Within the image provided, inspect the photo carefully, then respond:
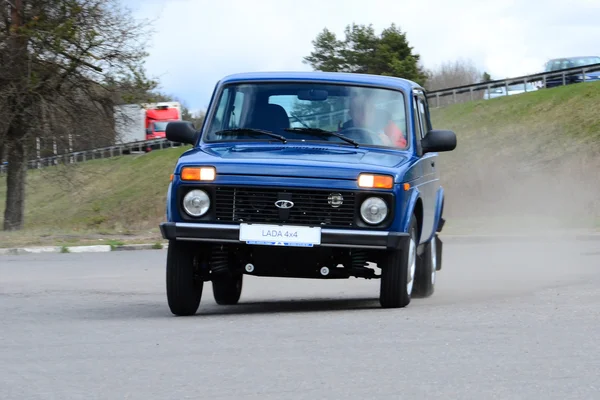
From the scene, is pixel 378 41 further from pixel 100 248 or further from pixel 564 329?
pixel 564 329

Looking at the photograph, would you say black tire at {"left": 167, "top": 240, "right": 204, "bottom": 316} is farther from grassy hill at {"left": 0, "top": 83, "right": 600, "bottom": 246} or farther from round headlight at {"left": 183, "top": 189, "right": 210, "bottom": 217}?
grassy hill at {"left": 0, "top": 83, "right": 600, "bottom": 246}

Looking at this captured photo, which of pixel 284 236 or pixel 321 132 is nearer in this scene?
pixel 284 236

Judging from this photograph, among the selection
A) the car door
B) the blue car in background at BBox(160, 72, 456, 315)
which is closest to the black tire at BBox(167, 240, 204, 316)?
the blue car in background at BBox(160, 72, 456, 315)

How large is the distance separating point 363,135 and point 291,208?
1229 millimetres

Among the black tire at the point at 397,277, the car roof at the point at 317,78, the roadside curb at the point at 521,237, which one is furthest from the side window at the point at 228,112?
the roadside curb at the point at 521,237

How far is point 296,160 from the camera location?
29.9ft

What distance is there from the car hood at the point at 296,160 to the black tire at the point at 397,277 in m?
0.64

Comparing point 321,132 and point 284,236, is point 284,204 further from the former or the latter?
point 321,132

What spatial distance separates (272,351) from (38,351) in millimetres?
1475

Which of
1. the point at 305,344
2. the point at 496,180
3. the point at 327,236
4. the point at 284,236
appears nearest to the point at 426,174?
the point at 327,236

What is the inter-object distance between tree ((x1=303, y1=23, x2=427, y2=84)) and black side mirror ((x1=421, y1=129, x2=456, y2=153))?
270 ft

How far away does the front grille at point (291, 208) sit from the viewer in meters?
9.03

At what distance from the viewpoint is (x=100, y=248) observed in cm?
2167

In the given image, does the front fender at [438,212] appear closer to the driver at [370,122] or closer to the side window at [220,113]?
the driver at [370,122]
